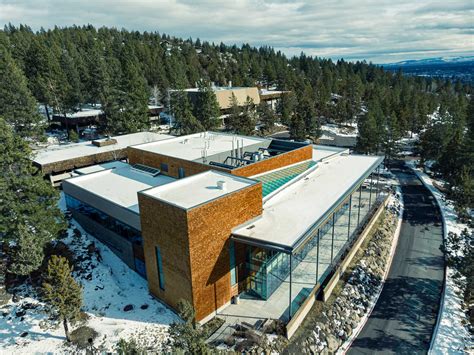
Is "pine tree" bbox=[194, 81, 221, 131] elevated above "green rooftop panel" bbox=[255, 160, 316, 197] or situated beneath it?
elevated above

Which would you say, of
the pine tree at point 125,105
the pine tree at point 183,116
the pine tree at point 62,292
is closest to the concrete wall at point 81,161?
the pine tree at point 125,105

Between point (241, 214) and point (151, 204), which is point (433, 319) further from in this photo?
point (151, 204)

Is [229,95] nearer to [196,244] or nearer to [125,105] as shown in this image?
[125,105]

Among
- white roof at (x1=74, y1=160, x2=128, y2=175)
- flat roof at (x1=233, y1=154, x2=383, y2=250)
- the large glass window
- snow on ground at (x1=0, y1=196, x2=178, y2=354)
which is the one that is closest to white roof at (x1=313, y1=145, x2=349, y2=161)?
flat roof at (x1=233, y1=154, x2=383, y2=250)

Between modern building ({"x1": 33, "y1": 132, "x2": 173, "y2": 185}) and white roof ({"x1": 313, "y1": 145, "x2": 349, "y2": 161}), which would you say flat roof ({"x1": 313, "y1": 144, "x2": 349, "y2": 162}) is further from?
modern building ({"x1": 33, "y1": 132, "x2": 173, "y2": 185})

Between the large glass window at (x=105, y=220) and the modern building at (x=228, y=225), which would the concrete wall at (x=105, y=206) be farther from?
the large glass window at (x=105, y=220)


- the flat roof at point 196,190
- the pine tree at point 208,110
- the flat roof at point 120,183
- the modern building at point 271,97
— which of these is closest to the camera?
the flat roof at point 196,190
